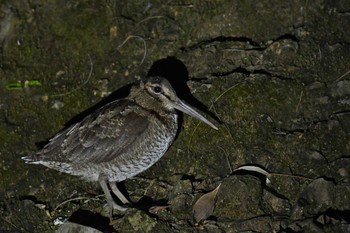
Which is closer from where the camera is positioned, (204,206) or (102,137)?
(204,206)

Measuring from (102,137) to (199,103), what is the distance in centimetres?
123

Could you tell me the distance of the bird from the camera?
→ 6.17m

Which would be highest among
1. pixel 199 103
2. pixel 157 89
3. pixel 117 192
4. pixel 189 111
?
pixel 157 89

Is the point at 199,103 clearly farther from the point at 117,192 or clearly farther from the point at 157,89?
the point at 117,192

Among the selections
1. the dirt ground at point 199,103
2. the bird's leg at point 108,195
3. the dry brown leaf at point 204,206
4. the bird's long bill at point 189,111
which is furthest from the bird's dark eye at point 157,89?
the dry brown leaf at point 204,206

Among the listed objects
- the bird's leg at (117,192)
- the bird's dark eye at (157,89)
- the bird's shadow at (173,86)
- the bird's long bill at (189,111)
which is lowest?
the bird's leg at (117,192)

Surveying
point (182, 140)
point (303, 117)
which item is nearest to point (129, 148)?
point (182, 140)

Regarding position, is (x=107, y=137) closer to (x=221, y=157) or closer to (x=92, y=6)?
(x=221, y=157)

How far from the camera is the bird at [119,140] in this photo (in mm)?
6172

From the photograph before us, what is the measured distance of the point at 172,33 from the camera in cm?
761

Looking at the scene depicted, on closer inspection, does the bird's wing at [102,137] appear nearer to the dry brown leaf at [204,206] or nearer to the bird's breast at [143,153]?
the bird's breast at [143,153]

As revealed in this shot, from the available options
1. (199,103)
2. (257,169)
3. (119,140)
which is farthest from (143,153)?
(257,169)

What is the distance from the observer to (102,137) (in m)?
6.17

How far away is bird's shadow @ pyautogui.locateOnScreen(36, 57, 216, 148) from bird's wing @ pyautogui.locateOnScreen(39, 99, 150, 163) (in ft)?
2.43
